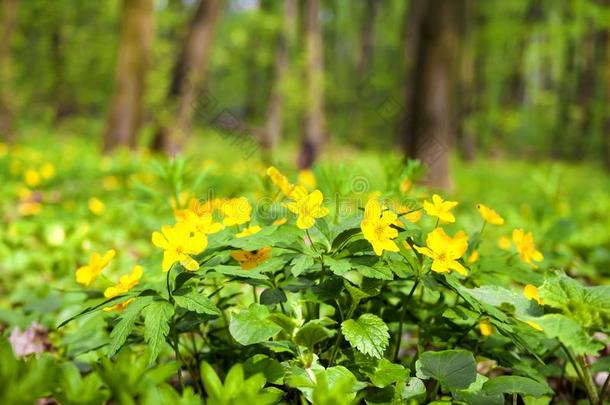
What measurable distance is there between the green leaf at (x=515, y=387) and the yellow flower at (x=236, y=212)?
2.17ft

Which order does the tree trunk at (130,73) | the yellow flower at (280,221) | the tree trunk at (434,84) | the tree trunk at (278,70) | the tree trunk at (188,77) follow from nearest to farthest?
the yellow flower at (280,221) < the tree trunk at (434,84) < the tree trunk at (130,73) < the tree trunk at (188,77) < the tree trunk at (278,70)

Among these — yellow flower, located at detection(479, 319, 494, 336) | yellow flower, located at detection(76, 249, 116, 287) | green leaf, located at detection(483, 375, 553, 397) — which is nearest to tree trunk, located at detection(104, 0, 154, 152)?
yellow flower, located at detection(76, 249, 116, 287)

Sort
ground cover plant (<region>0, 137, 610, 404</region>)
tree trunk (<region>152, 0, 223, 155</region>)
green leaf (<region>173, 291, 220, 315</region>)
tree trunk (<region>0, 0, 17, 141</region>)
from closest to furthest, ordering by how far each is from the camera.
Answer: ground cover plant (<region>0, 137, 610, 404</region>) → green leaf (<region>173, 291, 220, 315</region>) → tree trunk (<region>152, 0, 223, 155</region>) → tree trunk (<region>0, 0, 17, 141</region>)

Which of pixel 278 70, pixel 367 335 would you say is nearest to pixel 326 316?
pixel 367 335

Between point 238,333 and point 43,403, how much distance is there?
2.70 feet

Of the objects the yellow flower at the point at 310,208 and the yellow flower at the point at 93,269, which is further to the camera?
the yellow flower at the point at 93,269

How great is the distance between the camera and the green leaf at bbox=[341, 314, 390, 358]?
1020 millimetres

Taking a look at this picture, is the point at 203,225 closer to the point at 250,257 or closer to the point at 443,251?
the point at 250,257

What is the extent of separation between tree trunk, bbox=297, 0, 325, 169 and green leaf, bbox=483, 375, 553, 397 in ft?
32.9

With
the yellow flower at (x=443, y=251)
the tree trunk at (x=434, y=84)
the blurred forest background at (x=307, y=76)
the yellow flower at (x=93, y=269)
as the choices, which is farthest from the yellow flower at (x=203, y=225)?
the tree trunk at (x=434, y=84)

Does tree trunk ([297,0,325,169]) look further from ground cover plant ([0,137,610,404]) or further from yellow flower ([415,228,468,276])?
yellow flower ([415,228,468,276])

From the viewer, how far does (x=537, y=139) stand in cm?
2525

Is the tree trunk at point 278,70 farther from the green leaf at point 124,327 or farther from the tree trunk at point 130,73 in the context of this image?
the green leaf at point 124,327

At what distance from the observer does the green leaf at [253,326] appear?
1.03 metres
